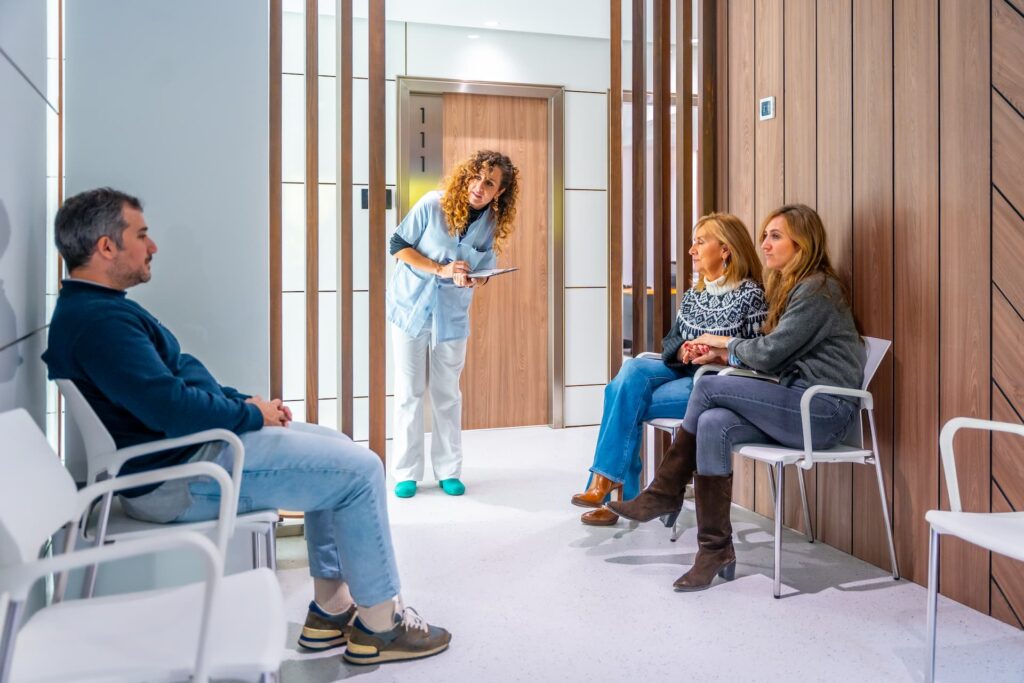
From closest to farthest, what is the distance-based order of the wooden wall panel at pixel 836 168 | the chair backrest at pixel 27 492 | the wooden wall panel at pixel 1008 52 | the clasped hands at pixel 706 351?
1. the chair backrest at pixel 27 492
2. the wooden wall panel at pixel 1008 52
3. the wooden wall panel at pixel 836 168
4. the clasped hands at pixel 706 351

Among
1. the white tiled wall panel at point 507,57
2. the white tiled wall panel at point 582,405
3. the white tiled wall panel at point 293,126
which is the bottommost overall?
the white tiled wall panel at point 582,405

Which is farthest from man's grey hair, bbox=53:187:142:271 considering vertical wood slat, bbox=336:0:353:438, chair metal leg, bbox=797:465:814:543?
chair metal leg, bbox=797:465:814:543

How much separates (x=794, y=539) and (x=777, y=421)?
76 cm

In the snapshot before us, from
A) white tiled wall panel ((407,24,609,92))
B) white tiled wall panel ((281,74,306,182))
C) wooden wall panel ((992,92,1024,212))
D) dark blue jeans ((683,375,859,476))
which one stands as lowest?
dark blue jeans ((683,375,859,476))

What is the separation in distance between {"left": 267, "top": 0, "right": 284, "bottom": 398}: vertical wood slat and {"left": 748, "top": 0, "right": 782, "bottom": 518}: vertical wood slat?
1.96 m

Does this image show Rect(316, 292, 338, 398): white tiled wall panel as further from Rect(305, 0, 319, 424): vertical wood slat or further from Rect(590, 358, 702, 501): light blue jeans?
Rect(590, 358, 702, 501): light blue jeans

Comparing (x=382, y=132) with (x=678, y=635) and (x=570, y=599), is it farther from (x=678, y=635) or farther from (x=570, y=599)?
(x=678, y=635)

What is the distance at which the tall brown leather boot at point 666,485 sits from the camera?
9.65 ft

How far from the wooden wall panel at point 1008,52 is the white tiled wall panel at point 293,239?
3648 mm

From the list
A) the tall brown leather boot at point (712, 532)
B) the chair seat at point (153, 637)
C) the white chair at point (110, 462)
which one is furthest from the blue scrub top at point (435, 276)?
the chair seat at point (153, 637)

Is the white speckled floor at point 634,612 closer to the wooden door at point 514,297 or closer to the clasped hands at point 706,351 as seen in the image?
the clasped hands at point 706,351

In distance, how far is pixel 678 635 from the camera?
233cm

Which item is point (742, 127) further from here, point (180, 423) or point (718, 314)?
point (180, 423)

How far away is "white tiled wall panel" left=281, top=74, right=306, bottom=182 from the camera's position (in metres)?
4.83
